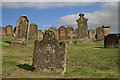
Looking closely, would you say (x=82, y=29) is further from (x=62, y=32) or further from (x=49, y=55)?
(x=49, y=55)

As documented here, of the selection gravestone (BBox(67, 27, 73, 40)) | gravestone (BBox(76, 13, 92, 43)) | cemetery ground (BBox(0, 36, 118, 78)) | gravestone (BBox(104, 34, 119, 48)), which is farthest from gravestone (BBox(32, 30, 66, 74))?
gravestone (BBox(67, 27, 73, 40))

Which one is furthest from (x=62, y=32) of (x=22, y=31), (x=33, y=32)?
(x=22, y=31)

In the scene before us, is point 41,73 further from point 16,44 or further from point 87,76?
point 16,44

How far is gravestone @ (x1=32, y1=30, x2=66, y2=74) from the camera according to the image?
20.7 ft

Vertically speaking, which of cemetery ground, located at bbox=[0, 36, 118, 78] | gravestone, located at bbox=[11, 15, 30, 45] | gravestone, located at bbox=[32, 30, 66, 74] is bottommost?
cemetery ground, located at bbox=[0, 36, 118, 78]

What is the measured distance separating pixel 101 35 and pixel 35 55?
25674 mm

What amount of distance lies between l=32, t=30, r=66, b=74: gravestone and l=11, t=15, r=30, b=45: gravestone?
10.9 meters

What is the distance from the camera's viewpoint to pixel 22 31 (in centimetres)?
1752

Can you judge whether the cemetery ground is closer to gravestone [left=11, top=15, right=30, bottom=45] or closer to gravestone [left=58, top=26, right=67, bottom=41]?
gravestone [left=11, top=15, right=30, bottom=45]

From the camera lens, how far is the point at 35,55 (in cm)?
658

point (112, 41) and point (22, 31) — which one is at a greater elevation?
point (22, 31)

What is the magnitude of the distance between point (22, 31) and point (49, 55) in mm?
12075

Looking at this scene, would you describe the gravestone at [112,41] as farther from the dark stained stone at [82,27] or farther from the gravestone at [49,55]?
the gravestone at [49,55]

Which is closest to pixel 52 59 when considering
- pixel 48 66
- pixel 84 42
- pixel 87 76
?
pixel 48 66
